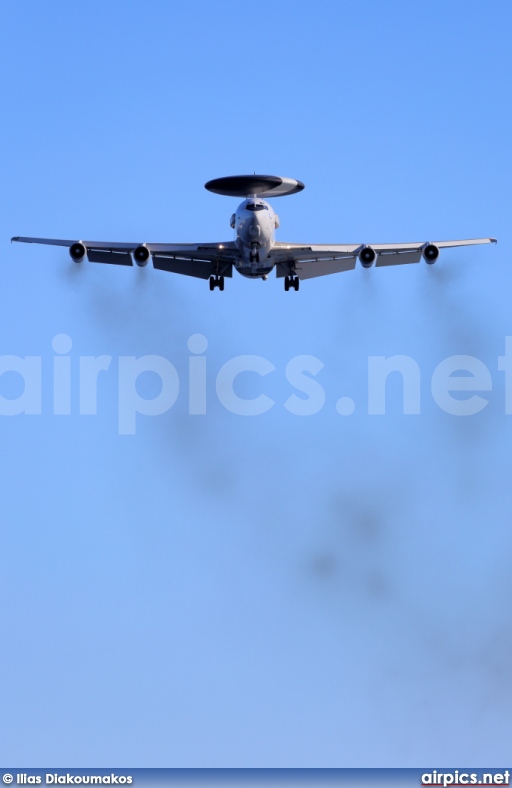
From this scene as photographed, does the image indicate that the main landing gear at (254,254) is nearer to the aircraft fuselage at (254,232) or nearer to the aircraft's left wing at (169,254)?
the aircraft fuselage at (254,232)

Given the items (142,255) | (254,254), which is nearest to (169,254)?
(142,255)

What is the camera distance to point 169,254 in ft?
243

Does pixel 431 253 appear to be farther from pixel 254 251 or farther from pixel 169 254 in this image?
pixel 169 254

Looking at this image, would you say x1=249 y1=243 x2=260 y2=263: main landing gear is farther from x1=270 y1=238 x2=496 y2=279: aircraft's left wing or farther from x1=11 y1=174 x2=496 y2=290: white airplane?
x1=270 y1=238 x2=496 y2=279: aircraft's left wing

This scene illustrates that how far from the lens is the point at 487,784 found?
84812 mm

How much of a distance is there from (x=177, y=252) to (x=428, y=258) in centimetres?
1413

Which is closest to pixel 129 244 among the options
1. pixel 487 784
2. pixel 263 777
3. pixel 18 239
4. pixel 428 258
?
pixel 18 239

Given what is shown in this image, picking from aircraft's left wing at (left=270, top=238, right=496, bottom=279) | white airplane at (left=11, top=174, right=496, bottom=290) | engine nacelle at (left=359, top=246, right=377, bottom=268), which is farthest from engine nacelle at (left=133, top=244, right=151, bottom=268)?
engine nacelle at (left=359, top=246, right=377, bottom=268)

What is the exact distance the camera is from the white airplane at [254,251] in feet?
228

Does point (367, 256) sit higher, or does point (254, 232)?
point (254, 232)

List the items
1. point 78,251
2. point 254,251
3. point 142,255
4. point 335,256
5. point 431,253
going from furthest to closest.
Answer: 1. point 335,256
2. point 431,253
3. point 78,251
4. point 142,255
5. point 254,251

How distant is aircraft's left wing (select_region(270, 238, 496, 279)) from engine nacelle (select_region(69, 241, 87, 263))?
1071 cm

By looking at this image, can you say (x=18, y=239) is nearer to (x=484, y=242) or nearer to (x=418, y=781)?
(x=484, y=242)

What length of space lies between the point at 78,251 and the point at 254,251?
34.3 ft
